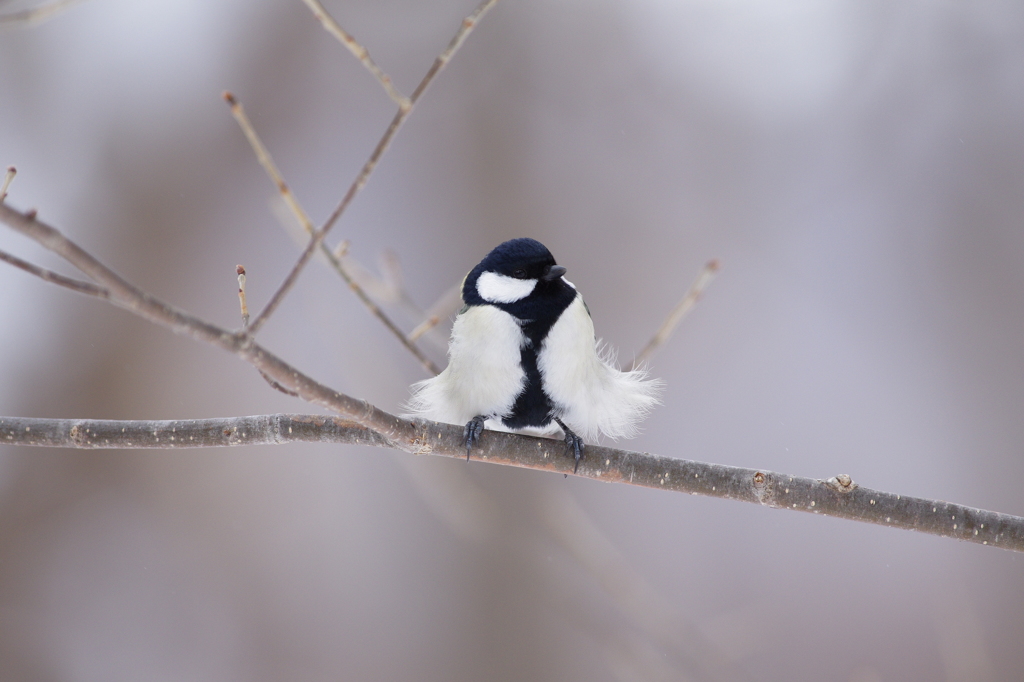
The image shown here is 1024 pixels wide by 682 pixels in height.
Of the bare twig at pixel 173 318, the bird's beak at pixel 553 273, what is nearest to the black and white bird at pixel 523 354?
the bird's beak at pixel 553 273

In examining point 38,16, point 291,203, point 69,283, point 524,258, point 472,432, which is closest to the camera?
point 69,283

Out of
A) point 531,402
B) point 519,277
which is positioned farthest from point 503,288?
point 531,402

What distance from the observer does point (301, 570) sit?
9.50ft

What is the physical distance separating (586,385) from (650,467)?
396 mm

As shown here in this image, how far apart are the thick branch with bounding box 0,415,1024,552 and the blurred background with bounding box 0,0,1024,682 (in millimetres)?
1254

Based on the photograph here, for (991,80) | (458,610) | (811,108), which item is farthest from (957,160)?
(458,610)

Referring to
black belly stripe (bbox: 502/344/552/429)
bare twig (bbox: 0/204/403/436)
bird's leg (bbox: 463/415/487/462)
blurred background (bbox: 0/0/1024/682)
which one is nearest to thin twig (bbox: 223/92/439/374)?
bare twig (bbox: 0/204/403/436)

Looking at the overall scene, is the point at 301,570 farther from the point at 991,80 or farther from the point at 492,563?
the point at 991,80

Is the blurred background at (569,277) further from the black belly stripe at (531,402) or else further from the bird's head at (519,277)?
the bird's head at (519,277)

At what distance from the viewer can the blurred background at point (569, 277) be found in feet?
9.09

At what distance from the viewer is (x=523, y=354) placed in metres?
1.63

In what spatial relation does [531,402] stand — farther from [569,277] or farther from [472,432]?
[569,277]

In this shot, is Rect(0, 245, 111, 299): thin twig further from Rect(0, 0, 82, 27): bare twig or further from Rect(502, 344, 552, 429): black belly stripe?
Rect(502, 344, 552, 429): black belly stripe

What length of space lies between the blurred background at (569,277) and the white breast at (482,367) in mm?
860
